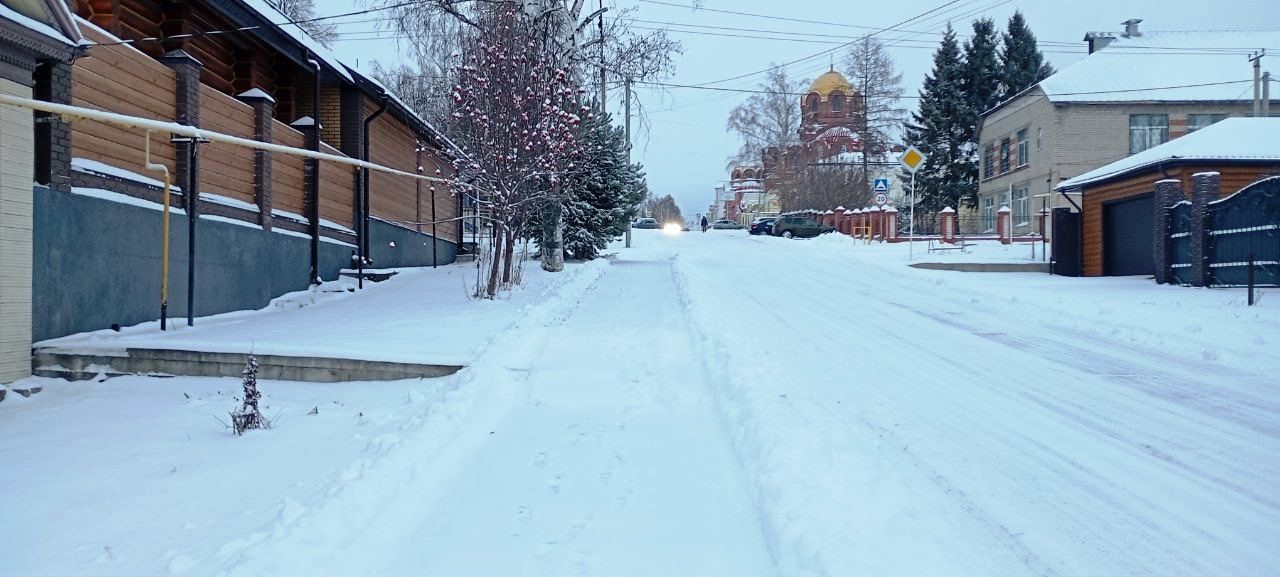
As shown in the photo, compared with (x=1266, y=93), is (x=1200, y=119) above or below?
below

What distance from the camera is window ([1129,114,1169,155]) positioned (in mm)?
36906

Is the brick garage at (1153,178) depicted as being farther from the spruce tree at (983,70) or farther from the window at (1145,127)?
the spruce tree at (983,70)

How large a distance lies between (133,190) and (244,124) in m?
3.68

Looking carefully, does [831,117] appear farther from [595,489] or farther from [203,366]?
[595,489]

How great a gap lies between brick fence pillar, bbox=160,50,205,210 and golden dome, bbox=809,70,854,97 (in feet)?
225

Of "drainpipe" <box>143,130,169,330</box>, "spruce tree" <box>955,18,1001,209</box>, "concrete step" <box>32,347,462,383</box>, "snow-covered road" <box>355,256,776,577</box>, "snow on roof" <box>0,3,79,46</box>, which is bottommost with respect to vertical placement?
"snow-covered road" <box>355,256,776,577</box>

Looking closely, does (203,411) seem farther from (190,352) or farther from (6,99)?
(6,99)

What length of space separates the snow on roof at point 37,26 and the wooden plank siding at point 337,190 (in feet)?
25.8

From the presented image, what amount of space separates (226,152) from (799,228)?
37.5 meters

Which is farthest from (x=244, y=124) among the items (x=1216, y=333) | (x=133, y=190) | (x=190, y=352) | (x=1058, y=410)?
(x=1216, y=333)

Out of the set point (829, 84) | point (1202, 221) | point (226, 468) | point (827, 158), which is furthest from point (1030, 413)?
point (829, 84)

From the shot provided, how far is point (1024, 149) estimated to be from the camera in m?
40.6

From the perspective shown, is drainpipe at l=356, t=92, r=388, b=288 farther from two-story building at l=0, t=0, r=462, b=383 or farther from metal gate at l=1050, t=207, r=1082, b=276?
metal gate at l=1050, t=207, r=1082, b=276

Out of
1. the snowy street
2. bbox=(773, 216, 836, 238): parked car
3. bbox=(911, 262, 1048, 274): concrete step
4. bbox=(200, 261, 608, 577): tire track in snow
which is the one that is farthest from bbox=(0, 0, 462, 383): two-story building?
bbox=(773, 216, 836, 238): parked car
